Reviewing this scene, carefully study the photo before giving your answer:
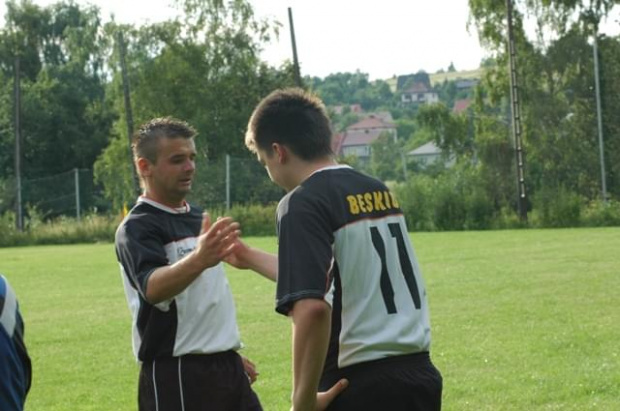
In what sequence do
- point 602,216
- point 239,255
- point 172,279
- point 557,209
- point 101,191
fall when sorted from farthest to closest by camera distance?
1. point 101,191
2. point 557,209
3. point 602,216
4. point 239,255
5. point 172,279

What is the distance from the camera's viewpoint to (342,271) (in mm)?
3973

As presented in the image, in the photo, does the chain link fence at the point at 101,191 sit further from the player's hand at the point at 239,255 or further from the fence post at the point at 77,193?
the player's hand at the point at 239,255

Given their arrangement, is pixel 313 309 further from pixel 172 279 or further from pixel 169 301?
pixel 169 301

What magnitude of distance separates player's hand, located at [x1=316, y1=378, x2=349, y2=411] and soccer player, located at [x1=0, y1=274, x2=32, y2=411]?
1.05m

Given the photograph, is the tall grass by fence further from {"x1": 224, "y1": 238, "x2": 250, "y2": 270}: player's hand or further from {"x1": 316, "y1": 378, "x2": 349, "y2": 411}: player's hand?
{"x1": 316, "y1": 378, "x2": 349, "y2": 411}: player's hand

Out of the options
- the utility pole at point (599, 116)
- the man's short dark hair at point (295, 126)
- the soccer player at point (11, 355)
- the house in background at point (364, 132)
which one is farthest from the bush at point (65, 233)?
the house in background at point (364, 132)

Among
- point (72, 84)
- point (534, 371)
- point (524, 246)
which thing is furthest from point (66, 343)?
point (72, 84)

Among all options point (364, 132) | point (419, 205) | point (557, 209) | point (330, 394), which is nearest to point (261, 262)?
point (330, 394)

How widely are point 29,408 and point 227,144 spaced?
52.7 m

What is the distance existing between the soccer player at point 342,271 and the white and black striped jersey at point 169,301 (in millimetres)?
1102

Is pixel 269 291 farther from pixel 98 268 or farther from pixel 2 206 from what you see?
pixel 2 206

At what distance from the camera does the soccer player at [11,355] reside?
324cm

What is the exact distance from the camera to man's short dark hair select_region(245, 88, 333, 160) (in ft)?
13.3

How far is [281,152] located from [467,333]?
341 inches
